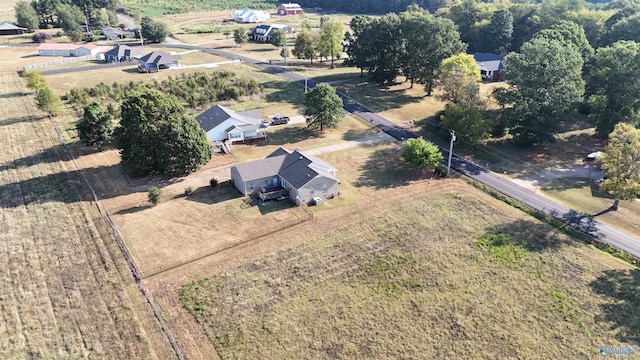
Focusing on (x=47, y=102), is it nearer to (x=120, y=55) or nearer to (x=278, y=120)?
(x=278, y=120)

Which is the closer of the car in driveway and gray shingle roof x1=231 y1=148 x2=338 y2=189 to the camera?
gray shingle roof x1=231 y1=148 x2=338 y2=189

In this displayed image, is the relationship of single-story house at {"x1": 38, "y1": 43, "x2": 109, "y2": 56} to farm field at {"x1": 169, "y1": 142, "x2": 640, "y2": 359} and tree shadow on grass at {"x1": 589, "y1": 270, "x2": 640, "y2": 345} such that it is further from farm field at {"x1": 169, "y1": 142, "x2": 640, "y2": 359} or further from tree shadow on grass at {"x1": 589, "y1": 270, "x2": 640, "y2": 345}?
tree shadow on grass at {"x1": 589, "y1": 270, "x2": 640, "y2": 345}

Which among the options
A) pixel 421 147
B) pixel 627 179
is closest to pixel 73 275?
pixel 421 147

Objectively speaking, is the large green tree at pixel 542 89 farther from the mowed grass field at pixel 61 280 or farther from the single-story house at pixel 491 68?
the mowed grass field at pixel 61 280

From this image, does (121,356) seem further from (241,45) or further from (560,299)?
(241,45)

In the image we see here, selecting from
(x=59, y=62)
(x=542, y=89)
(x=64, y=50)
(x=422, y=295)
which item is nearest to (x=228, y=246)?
(x=422, y=295)

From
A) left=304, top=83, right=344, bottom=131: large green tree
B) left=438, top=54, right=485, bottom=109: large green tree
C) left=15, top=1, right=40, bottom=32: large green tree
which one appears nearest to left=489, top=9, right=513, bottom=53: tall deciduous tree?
left=438, top=54, right=485, bottom=109: large green tree
